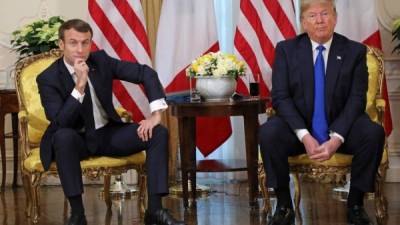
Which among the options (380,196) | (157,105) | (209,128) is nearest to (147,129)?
(157,105)

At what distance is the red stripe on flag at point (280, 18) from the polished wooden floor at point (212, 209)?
1202 millimetres

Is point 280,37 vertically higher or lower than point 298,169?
higher

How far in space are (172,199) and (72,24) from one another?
1.76 meters

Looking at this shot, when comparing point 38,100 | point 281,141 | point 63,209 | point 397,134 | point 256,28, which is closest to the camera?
point 281,141

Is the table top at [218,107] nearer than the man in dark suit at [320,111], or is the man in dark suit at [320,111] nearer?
the man in dark suit at [320,111]

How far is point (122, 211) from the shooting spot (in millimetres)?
5051

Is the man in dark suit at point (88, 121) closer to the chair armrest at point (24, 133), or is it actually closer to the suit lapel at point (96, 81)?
the suit lapel at point (96, 81)

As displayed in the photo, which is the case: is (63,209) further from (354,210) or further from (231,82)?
(354,210)

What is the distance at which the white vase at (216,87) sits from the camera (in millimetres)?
5062

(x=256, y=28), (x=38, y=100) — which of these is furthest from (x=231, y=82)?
(x=38, y=100)

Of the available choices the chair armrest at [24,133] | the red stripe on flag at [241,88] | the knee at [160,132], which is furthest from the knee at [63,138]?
the red stripe on flag at [241,88]

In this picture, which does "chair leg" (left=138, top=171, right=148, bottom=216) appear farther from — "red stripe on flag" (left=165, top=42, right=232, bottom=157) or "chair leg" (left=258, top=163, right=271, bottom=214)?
"red stripe on flag" (left=165, top=42, right=232, bottom=157)

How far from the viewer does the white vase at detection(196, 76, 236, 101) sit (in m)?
5.06

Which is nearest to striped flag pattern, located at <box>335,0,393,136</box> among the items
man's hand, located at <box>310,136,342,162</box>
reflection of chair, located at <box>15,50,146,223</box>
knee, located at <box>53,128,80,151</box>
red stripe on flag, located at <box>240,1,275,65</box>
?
red stripe on flag, located at <box>240,1,275,65</box>
